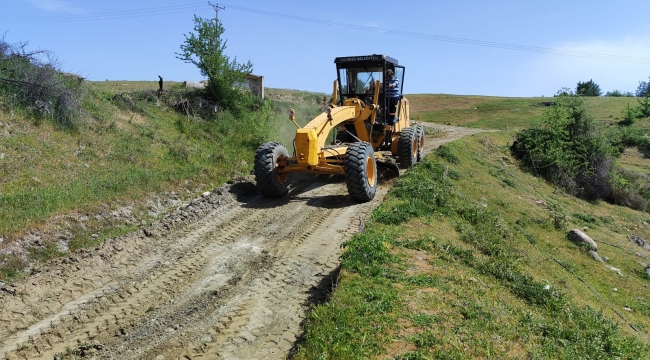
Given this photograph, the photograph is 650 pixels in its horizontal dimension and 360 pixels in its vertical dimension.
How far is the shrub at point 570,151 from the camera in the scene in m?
22.4

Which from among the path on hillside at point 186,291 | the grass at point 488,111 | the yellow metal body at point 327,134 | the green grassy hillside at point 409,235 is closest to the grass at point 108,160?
the green grassy hillside at point 409,235

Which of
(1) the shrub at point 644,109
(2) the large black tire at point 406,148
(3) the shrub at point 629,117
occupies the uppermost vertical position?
(1) the shrub at point 644,109

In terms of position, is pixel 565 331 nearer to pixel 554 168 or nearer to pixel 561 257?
pixel 561 257

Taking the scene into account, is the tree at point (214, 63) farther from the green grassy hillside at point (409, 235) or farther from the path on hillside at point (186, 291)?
the path on hillside at point (186, 291)

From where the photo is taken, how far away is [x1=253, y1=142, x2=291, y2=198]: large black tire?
988 centimetres

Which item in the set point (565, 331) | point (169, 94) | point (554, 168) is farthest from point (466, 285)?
point (554, 168)

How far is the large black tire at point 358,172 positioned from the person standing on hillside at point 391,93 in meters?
3.52

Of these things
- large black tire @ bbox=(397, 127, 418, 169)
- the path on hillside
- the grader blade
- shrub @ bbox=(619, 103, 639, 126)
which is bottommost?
the path on hillside

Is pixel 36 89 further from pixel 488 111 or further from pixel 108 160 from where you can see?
pixel 488 111

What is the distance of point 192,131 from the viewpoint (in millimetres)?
15555

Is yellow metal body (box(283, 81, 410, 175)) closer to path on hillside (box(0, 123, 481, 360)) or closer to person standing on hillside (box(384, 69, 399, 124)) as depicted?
person standing on hillside (box(384, 69, 399, 124))

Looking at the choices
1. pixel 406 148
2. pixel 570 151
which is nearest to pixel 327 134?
pixel 406 148

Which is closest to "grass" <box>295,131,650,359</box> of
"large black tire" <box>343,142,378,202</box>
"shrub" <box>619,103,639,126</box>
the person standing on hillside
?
"large black tire" <box>343,142,378,202</box>

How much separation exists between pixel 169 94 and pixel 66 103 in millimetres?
6079
